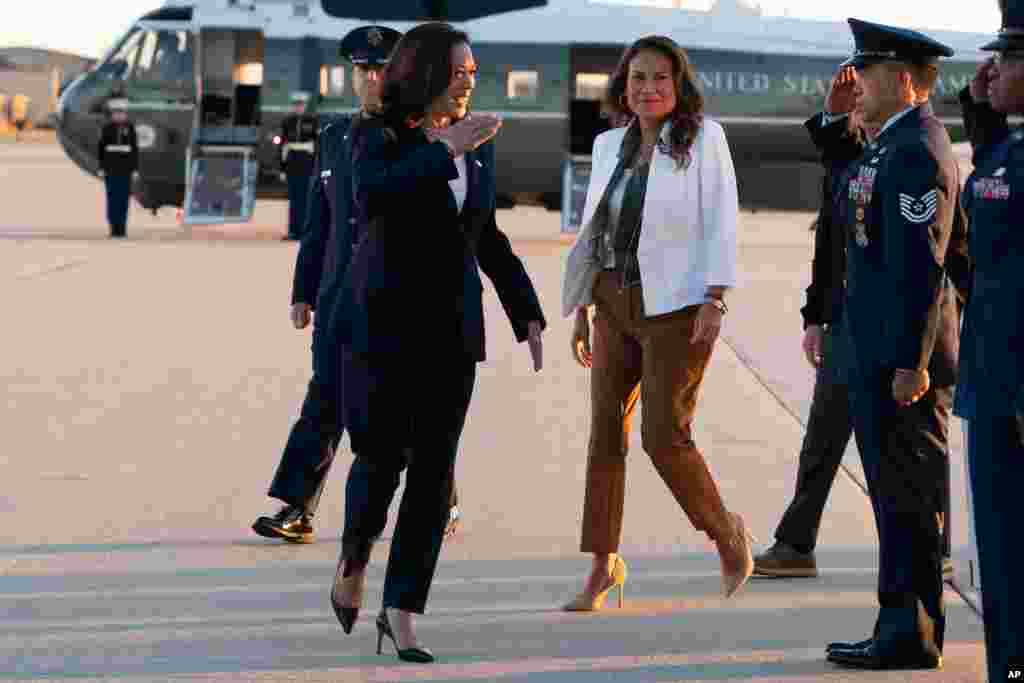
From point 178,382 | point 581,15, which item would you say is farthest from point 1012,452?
point 581,15

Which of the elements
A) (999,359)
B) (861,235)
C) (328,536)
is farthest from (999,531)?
(328,536)

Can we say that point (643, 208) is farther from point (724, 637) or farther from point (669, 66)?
point (724, 637)

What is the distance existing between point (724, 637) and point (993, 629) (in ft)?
4.81

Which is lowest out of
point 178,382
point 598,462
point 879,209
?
point 178,382

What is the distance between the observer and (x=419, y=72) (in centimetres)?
638

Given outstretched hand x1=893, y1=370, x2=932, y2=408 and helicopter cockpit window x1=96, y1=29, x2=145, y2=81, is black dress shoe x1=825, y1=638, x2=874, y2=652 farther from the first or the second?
helicopter cockpit window x1=96, y1=29, x2=145, y2=81

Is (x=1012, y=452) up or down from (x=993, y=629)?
up

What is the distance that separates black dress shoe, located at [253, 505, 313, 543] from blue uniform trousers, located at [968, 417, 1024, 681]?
3.47m

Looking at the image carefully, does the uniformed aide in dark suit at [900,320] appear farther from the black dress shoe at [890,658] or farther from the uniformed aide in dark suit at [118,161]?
the uniformed aide in dark suit at [118,161]

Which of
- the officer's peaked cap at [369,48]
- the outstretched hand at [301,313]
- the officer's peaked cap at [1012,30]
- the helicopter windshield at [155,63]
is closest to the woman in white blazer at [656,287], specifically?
the officer's peaked cap at [369,48]

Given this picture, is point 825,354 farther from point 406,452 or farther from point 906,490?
point 406,452

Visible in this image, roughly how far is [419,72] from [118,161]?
77.5 feet

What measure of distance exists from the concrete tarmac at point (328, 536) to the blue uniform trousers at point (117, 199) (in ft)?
41.5

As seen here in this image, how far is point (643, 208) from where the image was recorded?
7.16m
